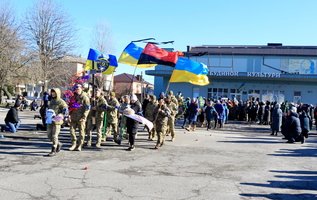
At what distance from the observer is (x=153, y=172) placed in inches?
375

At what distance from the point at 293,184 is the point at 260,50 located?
148 ft

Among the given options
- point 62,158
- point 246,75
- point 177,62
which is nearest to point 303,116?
point 177,62

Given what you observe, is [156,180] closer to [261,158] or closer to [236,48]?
[261,158]

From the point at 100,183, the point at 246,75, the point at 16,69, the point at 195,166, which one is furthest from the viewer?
the point at 246,75

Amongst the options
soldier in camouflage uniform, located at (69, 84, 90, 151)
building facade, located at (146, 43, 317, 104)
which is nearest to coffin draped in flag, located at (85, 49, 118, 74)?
soldier in camouflage uniform, located at (69, 84, 90, 151)

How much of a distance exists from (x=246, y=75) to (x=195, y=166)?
39433 millimetres

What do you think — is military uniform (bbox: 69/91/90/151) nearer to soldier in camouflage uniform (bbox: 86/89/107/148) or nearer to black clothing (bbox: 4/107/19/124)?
soldier in camouflage uniform (bbox: 86/89/107/148)

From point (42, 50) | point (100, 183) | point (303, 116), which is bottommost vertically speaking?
point (100, 183)

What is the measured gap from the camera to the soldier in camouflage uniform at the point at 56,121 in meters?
11.2

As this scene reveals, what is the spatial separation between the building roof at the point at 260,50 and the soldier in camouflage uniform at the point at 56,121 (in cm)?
3870

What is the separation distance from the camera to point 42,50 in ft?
148

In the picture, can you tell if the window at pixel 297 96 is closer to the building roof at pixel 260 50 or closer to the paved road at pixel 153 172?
the building roof at pixel 260 50

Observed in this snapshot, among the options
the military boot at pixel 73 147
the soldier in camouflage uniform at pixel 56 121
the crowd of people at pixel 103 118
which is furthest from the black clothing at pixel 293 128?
the soldier in camouflage uniform at pixel 56 121

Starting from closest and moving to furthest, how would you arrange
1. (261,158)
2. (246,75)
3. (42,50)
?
1. (261,158)
2. (42,50)
3. (246,75)
